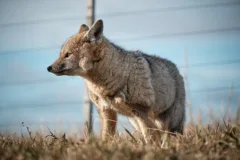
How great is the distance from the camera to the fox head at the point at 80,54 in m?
Result: 4.10

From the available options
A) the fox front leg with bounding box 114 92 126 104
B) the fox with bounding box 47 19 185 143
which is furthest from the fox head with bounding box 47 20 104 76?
the fox front leg with bounding box 114 92 126 104

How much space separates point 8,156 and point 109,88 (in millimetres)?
1851

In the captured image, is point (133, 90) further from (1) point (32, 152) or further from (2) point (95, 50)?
(1) point (32, 152)

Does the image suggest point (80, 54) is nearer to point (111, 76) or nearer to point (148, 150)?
point (111, 76)

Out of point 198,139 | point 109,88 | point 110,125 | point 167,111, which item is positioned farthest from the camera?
point 167,111

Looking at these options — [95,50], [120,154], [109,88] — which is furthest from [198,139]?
[95,50]

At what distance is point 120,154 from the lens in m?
2.19

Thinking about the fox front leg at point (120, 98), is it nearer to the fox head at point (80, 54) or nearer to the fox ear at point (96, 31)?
the fox head at point (80, 54)

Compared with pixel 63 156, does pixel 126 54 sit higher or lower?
higher

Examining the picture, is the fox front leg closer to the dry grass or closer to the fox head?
the fox head

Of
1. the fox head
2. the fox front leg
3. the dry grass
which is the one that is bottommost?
the dry grass

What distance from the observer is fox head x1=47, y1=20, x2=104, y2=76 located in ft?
13.5

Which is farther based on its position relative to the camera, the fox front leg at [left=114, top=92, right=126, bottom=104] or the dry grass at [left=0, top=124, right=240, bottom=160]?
the fox front leg at [left=114, top=92, right=126, bottom=104]

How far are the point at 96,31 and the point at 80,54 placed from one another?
0.34 metres
